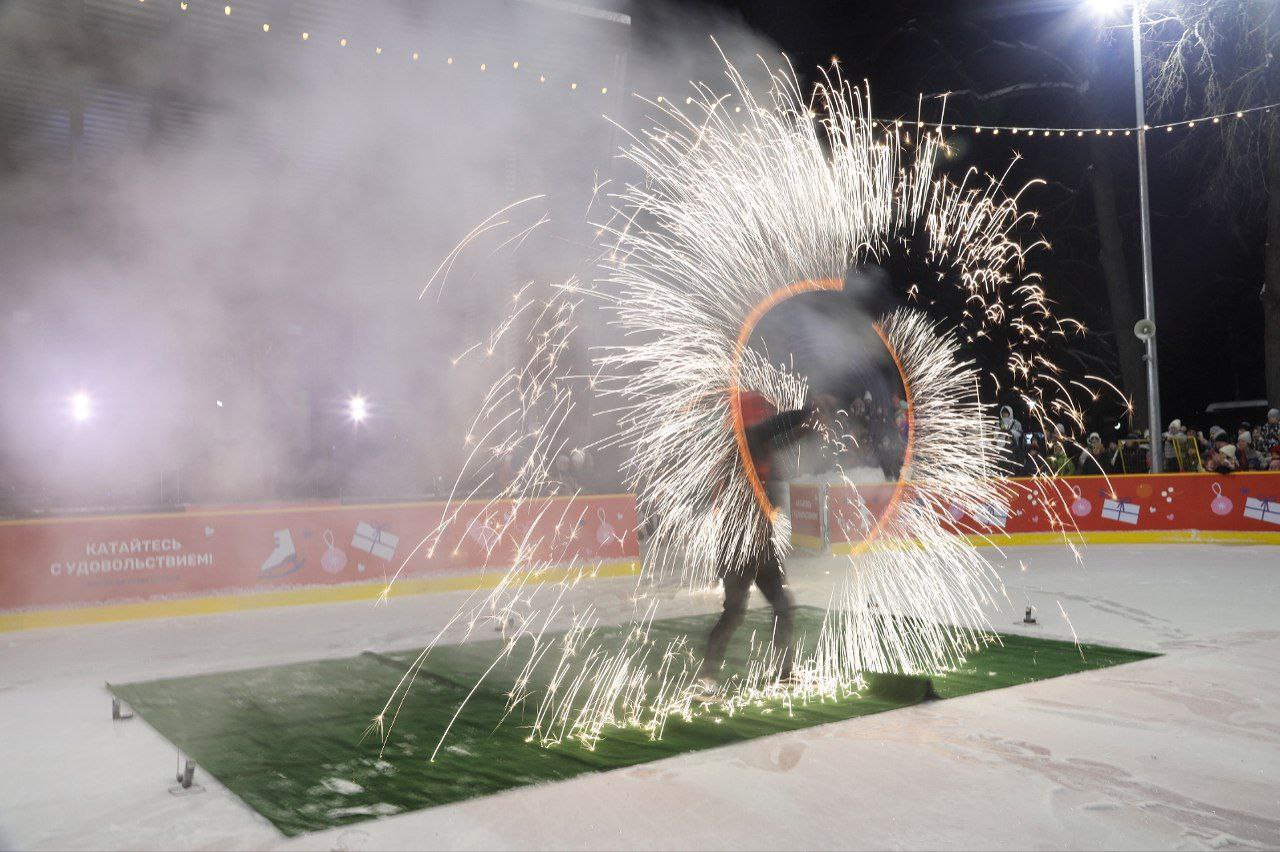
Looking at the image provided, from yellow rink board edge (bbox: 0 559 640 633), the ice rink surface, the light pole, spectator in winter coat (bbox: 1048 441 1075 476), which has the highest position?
the light pole

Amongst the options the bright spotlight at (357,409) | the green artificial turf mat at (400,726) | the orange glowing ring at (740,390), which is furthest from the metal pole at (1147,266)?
the bright spotlight at (357,409)

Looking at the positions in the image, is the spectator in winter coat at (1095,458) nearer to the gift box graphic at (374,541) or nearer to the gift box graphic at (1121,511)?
the gift box graphic at (1121,511)

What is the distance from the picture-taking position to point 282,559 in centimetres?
1027

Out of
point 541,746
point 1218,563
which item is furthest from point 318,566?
point 1218,563

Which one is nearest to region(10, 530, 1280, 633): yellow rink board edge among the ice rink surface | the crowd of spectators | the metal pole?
the crowd of spectators

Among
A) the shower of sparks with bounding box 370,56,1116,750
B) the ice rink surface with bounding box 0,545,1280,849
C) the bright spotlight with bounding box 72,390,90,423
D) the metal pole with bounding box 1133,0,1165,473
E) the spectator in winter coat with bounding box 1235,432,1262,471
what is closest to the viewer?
the ice rink surface with bounding box 0,545,1280,849

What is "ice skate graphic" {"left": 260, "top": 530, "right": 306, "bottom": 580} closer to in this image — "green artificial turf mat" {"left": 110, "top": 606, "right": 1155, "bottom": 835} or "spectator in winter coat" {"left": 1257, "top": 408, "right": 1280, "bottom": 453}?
"green artificial turf mat" {"left": 110, "top": 606, "right": 1155, "bottom": 835}

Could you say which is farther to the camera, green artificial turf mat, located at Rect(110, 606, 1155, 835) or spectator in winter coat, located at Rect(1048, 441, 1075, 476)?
spectator in winter coat, located at Rect(1048, 441, 1075, 476)

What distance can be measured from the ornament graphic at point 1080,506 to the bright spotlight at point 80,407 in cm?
1392

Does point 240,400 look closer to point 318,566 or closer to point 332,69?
point 318,566

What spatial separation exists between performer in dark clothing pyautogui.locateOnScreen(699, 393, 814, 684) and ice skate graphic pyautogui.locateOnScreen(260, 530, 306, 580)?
598cm

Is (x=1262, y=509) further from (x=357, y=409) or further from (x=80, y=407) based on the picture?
(x=80, y=407)

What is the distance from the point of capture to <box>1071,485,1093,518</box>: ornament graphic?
14.7 metres

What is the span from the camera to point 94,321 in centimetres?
1138
